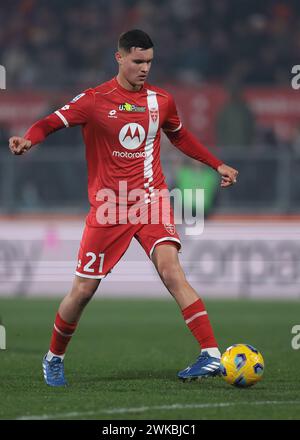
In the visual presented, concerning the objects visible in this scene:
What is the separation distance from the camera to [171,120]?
8.34 m

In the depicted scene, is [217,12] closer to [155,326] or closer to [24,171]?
[24,171]

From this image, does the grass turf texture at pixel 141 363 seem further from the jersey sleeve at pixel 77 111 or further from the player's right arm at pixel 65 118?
the jersey sleeve at pixel 77 111

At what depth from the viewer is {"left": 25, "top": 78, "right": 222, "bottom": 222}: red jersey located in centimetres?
798

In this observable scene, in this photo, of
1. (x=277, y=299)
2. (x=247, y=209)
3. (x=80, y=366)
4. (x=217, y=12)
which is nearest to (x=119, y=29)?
(x=217, y=12)

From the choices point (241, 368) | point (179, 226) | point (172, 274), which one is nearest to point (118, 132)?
point (172, 274)

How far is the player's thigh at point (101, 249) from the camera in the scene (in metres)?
7.96

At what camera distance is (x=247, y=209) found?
17266 millimetres

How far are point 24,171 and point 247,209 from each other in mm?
3507

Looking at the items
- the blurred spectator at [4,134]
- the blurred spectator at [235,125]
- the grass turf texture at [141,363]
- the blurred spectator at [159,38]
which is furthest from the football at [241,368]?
the blurred spectator at [159,38]

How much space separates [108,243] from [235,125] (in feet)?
34.9

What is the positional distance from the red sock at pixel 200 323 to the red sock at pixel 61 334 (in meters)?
0.85

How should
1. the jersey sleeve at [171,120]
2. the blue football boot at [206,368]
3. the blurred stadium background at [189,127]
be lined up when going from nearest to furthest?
the blue football boot at [206,368] → the jersey sleeve at [171,120] → the blurred stadium background at [189,127]

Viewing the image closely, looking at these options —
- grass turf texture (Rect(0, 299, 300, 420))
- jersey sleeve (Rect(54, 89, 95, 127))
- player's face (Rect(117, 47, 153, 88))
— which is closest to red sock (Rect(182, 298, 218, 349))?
grass turf texture (Rect(0, 299, 300, 420))

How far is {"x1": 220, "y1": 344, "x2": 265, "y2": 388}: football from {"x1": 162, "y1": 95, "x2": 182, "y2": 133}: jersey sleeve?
1.78 meters
